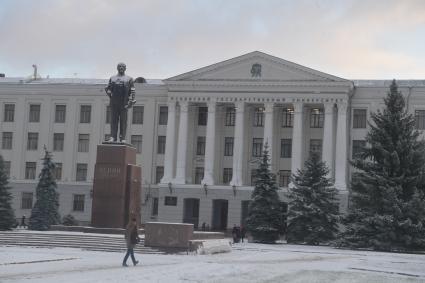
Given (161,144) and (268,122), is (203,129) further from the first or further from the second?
(268,122)

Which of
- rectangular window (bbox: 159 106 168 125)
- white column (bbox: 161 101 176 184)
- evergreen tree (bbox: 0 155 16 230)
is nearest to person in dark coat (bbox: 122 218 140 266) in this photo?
evergreen tree (bbox: 0 155 16 230)

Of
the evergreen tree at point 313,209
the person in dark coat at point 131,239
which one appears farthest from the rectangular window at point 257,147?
the person in dark coat at point 131,239

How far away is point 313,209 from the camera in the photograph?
42.7 metres

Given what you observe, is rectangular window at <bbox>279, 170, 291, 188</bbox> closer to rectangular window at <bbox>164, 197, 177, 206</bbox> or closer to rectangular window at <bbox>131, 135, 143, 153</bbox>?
rectangular window at <bbox>164, 197, 177, 206</bbox>

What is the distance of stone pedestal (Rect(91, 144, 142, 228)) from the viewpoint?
26547 millimetres

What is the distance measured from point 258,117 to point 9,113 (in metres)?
21.4

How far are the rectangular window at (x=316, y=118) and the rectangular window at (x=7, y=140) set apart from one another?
83.7 feet

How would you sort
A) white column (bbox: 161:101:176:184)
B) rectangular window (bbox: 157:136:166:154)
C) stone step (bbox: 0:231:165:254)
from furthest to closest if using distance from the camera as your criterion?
rectangular window (bbox: 157:136:166:154) → white column (bbox: 161:101:176:184) → stone step (bbox: 0:231:165:254)

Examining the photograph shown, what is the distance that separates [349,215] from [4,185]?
20.5 m

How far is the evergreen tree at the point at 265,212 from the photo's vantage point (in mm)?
43906

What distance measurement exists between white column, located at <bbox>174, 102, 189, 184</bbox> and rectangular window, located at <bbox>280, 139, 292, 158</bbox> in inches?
304

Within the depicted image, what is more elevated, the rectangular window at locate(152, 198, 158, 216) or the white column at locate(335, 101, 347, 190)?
the white column at locate(335, 101, 347, 190)

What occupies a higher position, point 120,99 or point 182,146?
point 182,146

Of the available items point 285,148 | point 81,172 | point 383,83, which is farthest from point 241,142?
point 81,172
